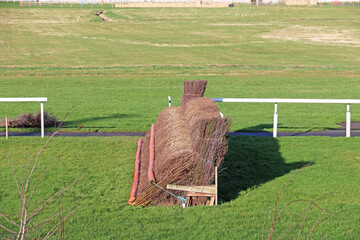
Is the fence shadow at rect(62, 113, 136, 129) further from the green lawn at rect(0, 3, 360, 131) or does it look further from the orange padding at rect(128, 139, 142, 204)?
the orange padding at rect(128, 139, 142, 204)

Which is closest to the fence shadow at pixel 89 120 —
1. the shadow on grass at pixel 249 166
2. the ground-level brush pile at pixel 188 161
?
the shadow on grass at pixel 249 166

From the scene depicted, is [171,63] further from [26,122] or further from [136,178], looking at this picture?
[136,178]

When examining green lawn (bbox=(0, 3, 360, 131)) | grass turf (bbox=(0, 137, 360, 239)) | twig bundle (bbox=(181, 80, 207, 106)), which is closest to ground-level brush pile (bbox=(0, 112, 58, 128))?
green lawn (bbox=(0, 3, 360, 131))

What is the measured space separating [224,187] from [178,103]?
386 inches

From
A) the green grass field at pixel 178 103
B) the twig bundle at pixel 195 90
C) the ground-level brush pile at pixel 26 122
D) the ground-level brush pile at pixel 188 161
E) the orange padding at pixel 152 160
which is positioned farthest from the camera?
the ground-level brush pile at pixel 26 122

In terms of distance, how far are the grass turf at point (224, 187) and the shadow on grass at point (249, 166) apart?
0.02 metres

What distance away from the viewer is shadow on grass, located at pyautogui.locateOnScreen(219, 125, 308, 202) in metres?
8.30

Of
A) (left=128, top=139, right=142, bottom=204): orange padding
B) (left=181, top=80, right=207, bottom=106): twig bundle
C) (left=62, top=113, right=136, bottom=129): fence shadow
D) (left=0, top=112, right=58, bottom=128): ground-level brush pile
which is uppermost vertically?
(left=181, top=80, right=207, bottom=106): twig bundle

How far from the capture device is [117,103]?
17.9 meters

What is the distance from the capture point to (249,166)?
9508 mm

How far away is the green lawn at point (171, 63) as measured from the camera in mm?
16500

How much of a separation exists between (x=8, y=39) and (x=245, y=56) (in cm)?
2314

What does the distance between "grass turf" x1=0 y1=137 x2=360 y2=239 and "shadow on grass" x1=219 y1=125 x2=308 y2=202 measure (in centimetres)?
2

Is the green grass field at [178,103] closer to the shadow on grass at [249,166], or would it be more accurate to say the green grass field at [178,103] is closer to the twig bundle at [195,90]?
the shadow on grass at [249,166]
